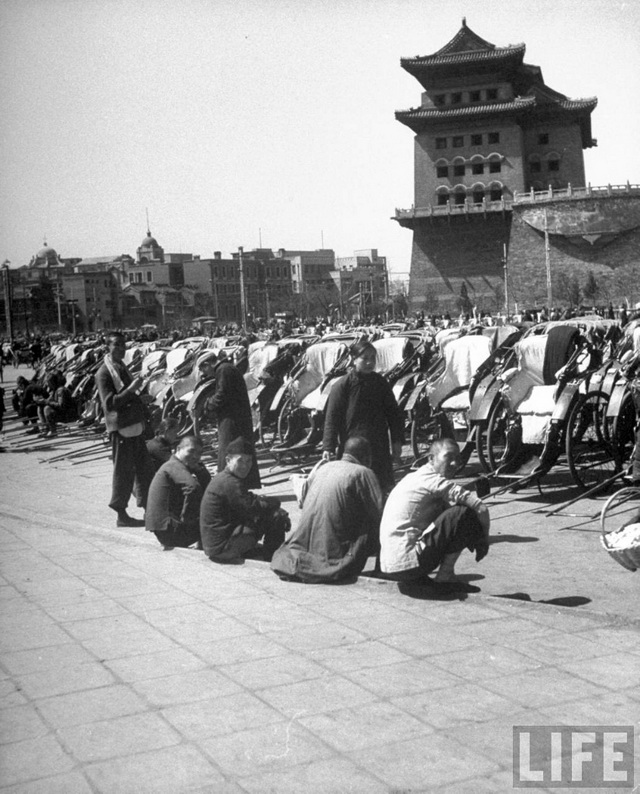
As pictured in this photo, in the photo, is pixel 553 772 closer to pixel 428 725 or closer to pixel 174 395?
pixel 428 725

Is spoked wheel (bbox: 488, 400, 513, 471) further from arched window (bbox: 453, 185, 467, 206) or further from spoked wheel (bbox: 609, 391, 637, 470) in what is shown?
arched window (bbox: 453, 185, 467, 206)

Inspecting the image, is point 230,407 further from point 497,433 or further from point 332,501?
point 332,501

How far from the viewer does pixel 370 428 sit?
7227mm

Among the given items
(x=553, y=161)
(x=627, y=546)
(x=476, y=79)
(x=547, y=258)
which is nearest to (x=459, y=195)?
(x=553, y=161)

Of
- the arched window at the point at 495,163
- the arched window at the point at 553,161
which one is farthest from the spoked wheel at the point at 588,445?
the arched window at the point at 553,161

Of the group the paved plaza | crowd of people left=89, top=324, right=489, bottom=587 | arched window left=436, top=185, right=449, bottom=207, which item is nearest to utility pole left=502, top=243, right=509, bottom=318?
arched window left=436, top=185, right=449, bottom=207

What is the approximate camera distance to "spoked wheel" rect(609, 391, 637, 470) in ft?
28.3

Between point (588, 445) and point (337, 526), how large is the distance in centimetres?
375

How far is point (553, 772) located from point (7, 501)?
842 centimetres

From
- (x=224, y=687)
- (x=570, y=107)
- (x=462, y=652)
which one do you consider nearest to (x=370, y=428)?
(x=462, y=652)

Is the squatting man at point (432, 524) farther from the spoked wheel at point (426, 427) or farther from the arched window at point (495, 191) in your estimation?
the arched window at point (495, 191)

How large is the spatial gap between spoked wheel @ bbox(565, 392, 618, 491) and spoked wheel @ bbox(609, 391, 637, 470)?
7 centimetres

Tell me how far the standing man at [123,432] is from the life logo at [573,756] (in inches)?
214

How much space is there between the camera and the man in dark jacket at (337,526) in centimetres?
600
